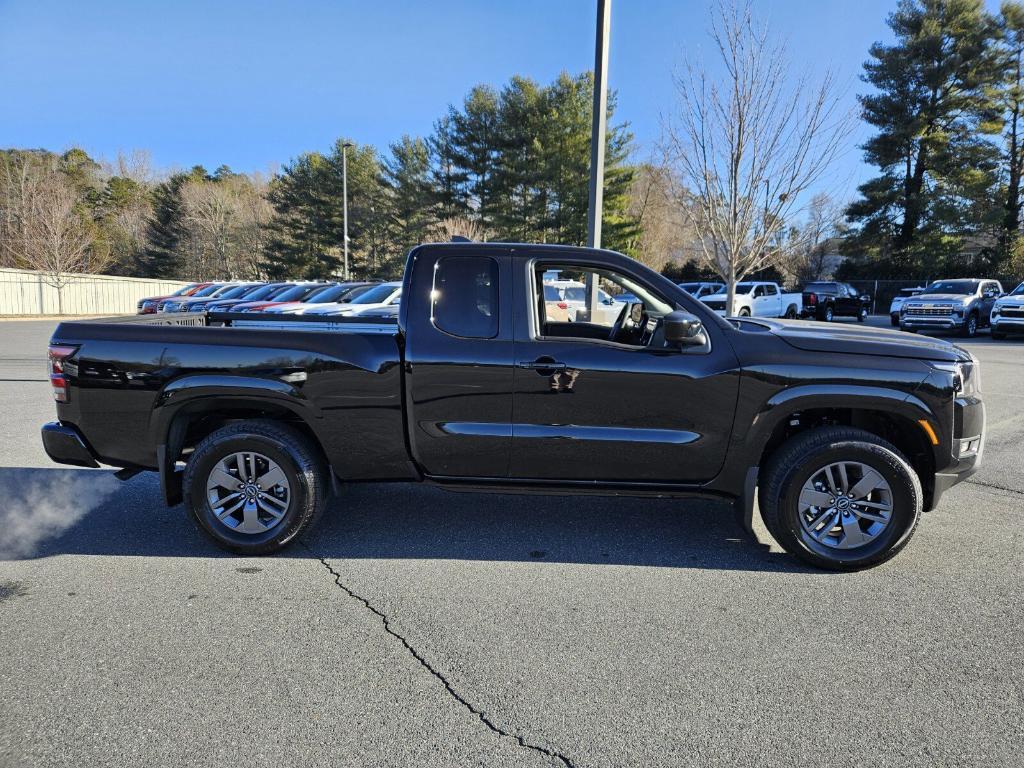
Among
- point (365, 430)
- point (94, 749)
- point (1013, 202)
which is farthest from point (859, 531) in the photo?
point (1013, 202)

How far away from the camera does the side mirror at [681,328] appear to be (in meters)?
3.81

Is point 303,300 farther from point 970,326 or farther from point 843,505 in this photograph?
point 970,326

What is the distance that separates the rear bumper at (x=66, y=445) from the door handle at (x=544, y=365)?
108 inches

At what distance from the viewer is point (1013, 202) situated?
3756 centimetres

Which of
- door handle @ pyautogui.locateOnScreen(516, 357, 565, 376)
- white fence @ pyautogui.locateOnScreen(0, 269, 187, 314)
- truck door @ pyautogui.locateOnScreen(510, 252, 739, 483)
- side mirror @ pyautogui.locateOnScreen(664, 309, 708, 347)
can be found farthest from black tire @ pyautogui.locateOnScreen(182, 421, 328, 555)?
white fence @ pyautogui.locateOnScreen(0, 269, 187, 314)

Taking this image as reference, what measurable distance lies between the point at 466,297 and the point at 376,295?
42.9 feet

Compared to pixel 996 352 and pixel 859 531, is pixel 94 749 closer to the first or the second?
pixel 859 531

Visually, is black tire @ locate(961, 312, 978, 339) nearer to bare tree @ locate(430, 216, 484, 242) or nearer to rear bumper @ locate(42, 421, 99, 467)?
rear bumper @ locate(42, 421, 99, 467)

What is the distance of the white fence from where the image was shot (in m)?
36.1

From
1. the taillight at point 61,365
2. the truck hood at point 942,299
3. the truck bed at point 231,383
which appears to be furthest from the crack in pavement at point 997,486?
the truck hood at point 942,299

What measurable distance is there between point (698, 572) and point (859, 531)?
0.96 m

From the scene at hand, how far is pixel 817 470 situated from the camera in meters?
3.95

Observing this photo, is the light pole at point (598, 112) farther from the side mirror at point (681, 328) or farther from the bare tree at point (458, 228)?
the bare tree at point (458, 228)

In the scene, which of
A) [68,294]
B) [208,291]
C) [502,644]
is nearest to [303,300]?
[208,291]
